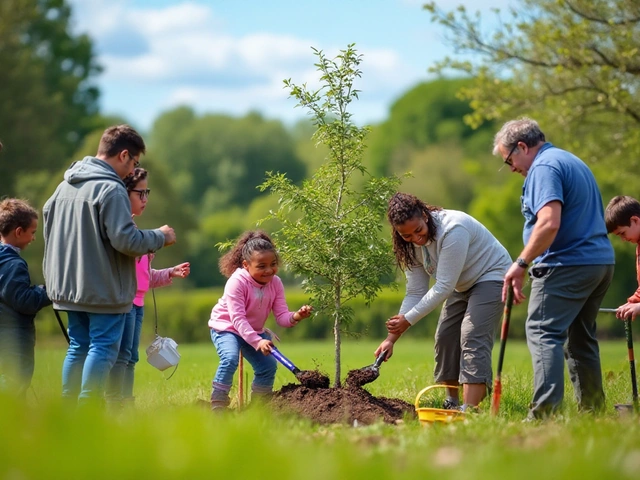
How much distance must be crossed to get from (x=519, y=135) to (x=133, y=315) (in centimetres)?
355

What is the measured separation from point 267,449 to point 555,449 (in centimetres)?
141

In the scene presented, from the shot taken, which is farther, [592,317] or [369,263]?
[369,263]

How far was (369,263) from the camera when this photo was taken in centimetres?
757

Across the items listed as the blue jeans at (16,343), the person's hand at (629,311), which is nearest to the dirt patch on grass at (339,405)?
the person's hand at (629,311)

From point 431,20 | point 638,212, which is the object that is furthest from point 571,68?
point 638,212

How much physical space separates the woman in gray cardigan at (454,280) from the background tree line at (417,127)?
2.29 m

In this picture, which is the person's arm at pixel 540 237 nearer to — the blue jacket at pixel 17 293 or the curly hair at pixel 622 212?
the curly hair at pixel 622 212

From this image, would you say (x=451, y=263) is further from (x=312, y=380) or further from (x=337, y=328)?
(x=312, y=380)

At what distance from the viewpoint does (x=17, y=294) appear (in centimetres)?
683

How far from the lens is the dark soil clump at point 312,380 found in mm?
7363

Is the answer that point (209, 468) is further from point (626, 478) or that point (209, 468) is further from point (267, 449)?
point (626, 478)

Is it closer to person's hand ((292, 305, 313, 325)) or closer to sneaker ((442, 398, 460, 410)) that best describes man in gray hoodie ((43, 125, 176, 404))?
person's hand ((292, 305, 313, 325))

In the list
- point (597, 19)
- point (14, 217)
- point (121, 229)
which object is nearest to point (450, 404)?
point (121, 229)

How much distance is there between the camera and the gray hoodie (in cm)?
607
